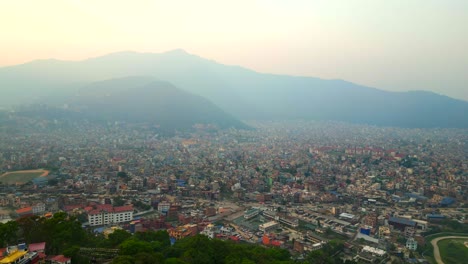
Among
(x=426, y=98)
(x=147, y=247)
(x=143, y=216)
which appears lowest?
(x=143, y=216)

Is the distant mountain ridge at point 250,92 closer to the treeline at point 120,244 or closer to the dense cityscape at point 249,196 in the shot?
the dense cityscape at point 249,196

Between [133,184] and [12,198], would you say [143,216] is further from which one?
[12,198]

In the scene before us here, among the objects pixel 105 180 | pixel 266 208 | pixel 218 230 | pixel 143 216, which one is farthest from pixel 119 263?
pixel 105 180

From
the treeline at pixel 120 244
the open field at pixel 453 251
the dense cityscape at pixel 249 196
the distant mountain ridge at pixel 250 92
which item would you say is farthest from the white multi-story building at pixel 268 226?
the distant mountain ridge at pixel 250 92

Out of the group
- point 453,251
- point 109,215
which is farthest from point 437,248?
point 109,215

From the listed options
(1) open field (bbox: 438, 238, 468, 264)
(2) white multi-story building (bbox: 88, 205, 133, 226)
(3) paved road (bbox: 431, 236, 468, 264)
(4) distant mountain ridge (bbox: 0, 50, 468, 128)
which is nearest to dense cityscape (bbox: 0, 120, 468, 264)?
(2) white multi-story building (bbox: 88, 205, 133, 226)

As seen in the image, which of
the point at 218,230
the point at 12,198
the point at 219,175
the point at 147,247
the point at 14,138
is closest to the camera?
the point at 147,247

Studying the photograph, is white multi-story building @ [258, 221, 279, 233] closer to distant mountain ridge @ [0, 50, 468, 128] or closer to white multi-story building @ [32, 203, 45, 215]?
white multi-story building @ [32, 203, 45, 215]
